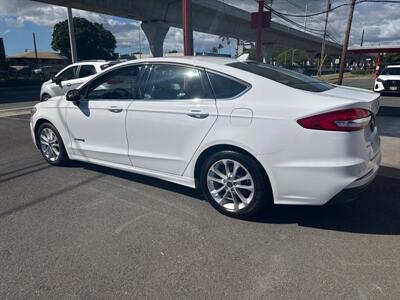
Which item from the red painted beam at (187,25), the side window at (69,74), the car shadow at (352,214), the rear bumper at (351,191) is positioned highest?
the red painted beam at (187,25)

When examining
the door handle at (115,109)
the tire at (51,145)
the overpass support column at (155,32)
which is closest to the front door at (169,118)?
the door handle at (115,109)

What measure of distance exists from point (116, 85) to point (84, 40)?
6340 centimetres

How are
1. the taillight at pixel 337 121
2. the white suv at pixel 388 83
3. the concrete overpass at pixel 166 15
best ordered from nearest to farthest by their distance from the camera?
the taillight at pixel 337 121 < the white suv at pixel 388 83 < the concrete overpass at pixel 166 15

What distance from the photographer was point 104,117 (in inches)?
173

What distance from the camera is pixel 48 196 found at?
419 cm

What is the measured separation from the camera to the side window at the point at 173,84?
3.70 m

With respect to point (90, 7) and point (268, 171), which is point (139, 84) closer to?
point (268, 171)

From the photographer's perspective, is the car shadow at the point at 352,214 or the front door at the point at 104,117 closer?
the car shadow at the point at 352,214

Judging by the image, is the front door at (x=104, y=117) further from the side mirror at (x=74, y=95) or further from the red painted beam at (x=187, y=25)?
the red painted beam at (x=187, y=25)

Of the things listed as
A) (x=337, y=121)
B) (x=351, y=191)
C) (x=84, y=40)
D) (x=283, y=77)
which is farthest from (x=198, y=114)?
(x=84, y=40)

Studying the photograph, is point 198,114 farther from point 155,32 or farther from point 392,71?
point 155,32

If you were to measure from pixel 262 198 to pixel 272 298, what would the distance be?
44.8 inches

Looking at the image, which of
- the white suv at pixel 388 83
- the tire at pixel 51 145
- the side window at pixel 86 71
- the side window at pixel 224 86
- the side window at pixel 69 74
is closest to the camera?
the side window at pixel 224 86

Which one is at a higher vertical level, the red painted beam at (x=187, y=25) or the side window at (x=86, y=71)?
the red painted beam at (x=187, y=25)
